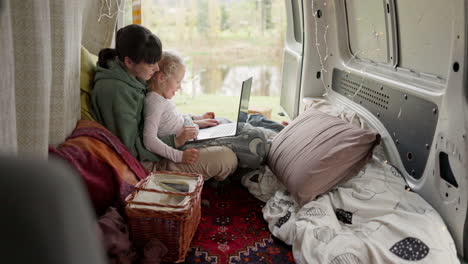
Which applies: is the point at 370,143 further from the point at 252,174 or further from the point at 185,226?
the point at 185,226

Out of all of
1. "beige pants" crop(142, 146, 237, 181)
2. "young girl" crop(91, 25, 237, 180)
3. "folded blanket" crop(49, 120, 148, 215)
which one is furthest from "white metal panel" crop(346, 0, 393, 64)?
"folded blanket" crop(49, 120, 148, 215)

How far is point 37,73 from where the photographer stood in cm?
116

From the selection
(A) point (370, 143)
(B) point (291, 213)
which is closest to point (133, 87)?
(B) point (291, 213)

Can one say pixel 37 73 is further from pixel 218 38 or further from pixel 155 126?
pixel 218 38

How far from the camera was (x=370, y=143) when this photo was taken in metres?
1.62

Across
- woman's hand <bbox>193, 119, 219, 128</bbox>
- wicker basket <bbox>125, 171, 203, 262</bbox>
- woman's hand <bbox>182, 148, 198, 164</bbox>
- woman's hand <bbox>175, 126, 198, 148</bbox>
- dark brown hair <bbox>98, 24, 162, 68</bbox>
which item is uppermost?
dark brown hair <bbox>98, 24, 162, 68</bbox>

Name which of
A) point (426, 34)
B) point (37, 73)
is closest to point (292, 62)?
point (426, 34)

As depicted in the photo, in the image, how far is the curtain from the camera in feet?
3.30

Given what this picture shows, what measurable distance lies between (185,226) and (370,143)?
828 millimetres

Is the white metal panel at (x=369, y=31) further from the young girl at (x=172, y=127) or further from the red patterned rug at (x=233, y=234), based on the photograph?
the red patterned rug at (x=233, y=234)

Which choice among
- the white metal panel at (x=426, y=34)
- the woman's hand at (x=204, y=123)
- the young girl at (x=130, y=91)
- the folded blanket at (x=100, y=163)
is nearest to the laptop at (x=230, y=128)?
the woman's hand at (x=204, y=123)

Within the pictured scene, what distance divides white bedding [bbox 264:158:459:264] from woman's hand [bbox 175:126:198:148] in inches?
19.0

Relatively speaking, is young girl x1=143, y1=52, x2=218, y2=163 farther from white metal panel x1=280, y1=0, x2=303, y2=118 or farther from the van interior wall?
white metal panel x1=280, y1=0, x2=303, y2=118

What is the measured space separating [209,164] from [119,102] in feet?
1.64
